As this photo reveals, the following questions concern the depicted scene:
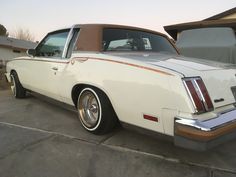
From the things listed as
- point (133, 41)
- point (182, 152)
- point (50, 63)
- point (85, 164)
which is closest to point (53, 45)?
point (50, 63)

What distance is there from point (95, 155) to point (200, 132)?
1.24 metres

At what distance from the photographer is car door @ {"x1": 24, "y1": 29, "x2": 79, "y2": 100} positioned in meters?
4.00

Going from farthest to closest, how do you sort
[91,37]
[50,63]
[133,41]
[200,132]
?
[50,63], [133,41], [91,37], [200,132]

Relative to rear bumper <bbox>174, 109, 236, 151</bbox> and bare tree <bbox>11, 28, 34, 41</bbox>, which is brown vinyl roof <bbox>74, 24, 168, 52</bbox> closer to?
rear bumper <bbox>174, 109, 236, 151</bbox>

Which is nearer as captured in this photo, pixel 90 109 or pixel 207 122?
pixel 207 122

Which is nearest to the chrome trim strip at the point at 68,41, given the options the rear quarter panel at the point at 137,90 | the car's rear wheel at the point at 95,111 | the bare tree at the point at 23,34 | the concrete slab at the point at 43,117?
the rear quarter panel at the point at 137,90

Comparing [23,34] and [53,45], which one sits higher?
[23,34]

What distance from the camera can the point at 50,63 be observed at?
424 centimetres

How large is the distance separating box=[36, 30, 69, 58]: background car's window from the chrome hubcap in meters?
0.90

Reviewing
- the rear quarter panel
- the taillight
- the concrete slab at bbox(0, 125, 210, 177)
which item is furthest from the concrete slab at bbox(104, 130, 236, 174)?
the taillight

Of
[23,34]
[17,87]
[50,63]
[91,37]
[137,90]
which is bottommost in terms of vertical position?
[17,87]

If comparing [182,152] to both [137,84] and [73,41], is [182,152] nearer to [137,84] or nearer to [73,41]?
[137,84]

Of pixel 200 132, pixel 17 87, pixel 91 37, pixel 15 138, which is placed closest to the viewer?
pixel 200 132

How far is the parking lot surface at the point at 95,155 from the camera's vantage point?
104 inches
